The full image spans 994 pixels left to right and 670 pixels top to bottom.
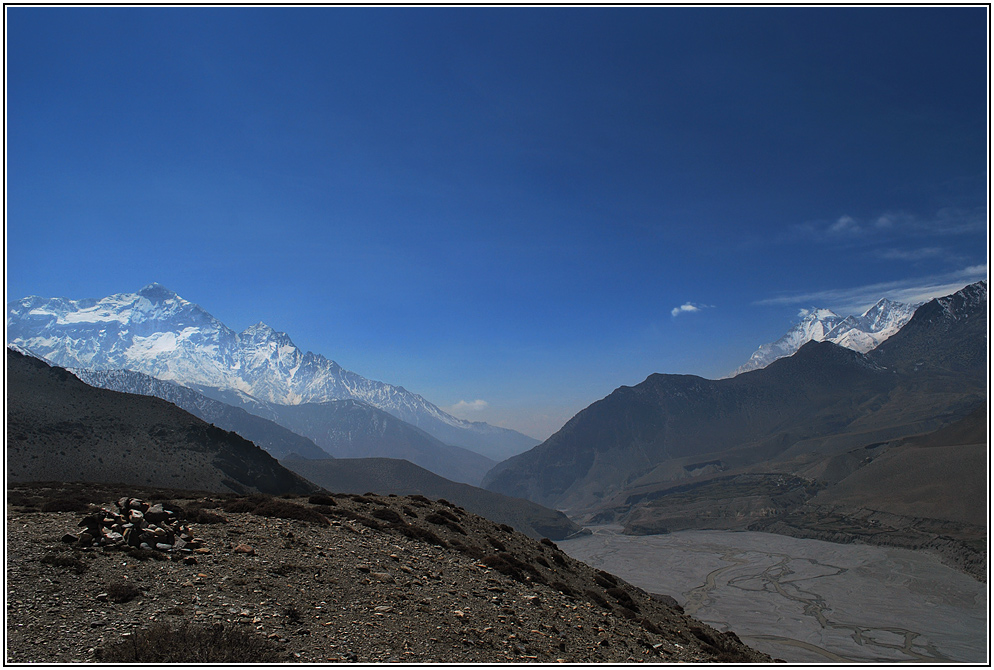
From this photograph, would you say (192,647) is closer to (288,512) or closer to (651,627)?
(288,512)

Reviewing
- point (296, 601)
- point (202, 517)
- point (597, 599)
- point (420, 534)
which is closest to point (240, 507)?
point (202, 517)

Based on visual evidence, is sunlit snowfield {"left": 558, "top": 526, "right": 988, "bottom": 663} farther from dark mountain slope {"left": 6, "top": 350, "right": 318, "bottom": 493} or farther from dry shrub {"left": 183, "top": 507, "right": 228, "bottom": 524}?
dark mountain slope {"left": 6, "top": 350, "right": 318, "bottom": 493}

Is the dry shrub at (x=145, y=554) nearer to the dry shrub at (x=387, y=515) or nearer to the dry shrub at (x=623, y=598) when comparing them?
the dry shrub at (x=387, y=515)

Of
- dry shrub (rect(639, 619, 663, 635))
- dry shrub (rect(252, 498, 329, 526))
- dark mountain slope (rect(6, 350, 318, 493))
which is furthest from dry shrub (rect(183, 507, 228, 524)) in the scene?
dark mountain slope (rect(6, 350, 318, 493))

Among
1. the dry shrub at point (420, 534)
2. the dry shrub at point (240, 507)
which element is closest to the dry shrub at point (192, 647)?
the dry shrub at point (240, 507)

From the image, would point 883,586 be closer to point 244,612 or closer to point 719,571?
point 719,571
